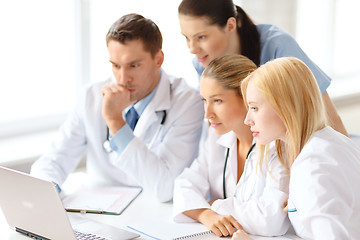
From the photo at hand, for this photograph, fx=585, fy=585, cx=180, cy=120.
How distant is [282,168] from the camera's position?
6.09ft

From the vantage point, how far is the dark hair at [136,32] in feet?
7.13

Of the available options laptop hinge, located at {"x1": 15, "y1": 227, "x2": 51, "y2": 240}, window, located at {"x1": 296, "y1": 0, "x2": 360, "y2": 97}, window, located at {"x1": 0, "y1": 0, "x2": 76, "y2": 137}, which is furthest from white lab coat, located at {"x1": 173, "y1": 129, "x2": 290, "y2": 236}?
window, located at {"x1": 296, "y1": 0, "x2": 360, "y2": 97}

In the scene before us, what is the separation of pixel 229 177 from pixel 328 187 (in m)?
0.57

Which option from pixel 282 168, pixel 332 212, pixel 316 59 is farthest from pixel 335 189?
pixel 316 59

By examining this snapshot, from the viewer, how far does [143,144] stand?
2.20 meters

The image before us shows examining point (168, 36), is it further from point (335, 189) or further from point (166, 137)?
point (335, 189)

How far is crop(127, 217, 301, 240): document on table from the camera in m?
1.79

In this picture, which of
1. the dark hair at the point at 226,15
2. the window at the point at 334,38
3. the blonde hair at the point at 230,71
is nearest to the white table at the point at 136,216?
the blonde hair at the point at 230,71

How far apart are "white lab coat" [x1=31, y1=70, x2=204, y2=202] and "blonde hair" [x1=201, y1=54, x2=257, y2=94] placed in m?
0.35

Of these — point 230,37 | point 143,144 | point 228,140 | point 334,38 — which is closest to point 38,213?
point 143,144

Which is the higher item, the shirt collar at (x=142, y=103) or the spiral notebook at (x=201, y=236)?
the shirt collar at (x=142, y=103)

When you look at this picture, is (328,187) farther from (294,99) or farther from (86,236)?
(86,236)

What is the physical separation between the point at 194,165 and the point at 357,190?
0.72m

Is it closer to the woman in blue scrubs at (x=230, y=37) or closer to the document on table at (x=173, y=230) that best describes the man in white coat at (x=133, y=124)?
the woman in blue scrubs at (x=230, y=37)
